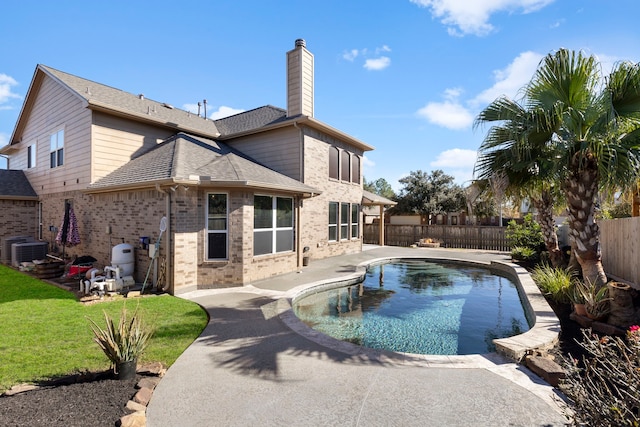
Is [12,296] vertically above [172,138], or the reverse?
[172,138]

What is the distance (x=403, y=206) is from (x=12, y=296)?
26772 millimetres

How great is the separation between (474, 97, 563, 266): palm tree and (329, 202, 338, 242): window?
8.89 meters

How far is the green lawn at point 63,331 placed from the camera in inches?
172

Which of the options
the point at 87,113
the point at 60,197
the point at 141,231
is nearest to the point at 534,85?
the point at 141,231

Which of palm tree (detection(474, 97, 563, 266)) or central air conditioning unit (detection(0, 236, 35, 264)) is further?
central air conditioning unit (detection(0, 236, 35, 264))

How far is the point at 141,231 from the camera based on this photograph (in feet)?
31.9

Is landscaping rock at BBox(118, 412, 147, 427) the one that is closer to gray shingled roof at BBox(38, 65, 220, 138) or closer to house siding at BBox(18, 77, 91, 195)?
house siding at BBox(18, 77, 91, 195)

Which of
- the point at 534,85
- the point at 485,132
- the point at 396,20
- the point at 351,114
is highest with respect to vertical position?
the point at 396,20

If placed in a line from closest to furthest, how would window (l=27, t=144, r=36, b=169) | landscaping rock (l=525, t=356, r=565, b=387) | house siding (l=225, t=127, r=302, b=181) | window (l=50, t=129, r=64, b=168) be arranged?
landscaping rock (l=525, t=356, r=565, b=387)
window (l=50, t=129, r=64, b=168)
house siding (l=225, t=127, r=302, b=181)
window (l=27, t=144, r=36, b=169)

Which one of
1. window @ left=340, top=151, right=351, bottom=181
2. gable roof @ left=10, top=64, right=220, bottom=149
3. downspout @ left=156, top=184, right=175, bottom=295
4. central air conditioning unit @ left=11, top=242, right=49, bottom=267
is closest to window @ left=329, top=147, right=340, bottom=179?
window @ left=340, top=151, right=351, bottom=181

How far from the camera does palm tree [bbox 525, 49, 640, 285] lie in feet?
19.2

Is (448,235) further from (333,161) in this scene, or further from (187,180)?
(187,180)

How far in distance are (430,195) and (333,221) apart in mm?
15465

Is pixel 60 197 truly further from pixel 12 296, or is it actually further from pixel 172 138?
pixel 12 296
